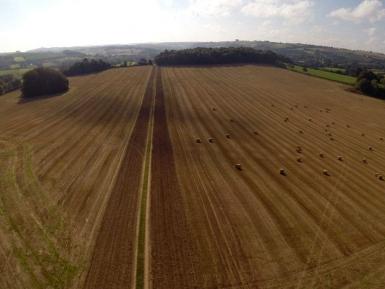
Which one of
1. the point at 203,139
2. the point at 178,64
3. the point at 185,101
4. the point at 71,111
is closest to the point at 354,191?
the point at 203,139

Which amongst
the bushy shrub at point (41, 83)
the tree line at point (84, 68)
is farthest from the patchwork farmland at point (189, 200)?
the tree line at point (84, 68)

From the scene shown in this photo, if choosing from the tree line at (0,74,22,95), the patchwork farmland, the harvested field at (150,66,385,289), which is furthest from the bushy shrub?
the harvested field at (150,66,385,289)

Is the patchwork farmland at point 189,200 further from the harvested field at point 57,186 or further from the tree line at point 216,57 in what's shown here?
the tree line at point 216,57

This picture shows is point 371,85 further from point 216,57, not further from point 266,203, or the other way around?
point 266,203

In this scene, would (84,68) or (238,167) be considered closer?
(238,167)

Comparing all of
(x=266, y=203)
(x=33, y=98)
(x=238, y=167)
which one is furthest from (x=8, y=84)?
(x=266, y=203)

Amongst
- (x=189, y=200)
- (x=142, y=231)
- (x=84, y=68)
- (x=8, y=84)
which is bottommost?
Result: (x=8, y=84)

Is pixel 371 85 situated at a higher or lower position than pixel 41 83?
lower

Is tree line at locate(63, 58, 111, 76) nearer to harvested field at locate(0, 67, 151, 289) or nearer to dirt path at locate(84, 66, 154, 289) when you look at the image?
harvested field at locate(0, 67, 151, 289)

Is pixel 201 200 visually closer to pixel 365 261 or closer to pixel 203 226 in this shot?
pixel 203 226
